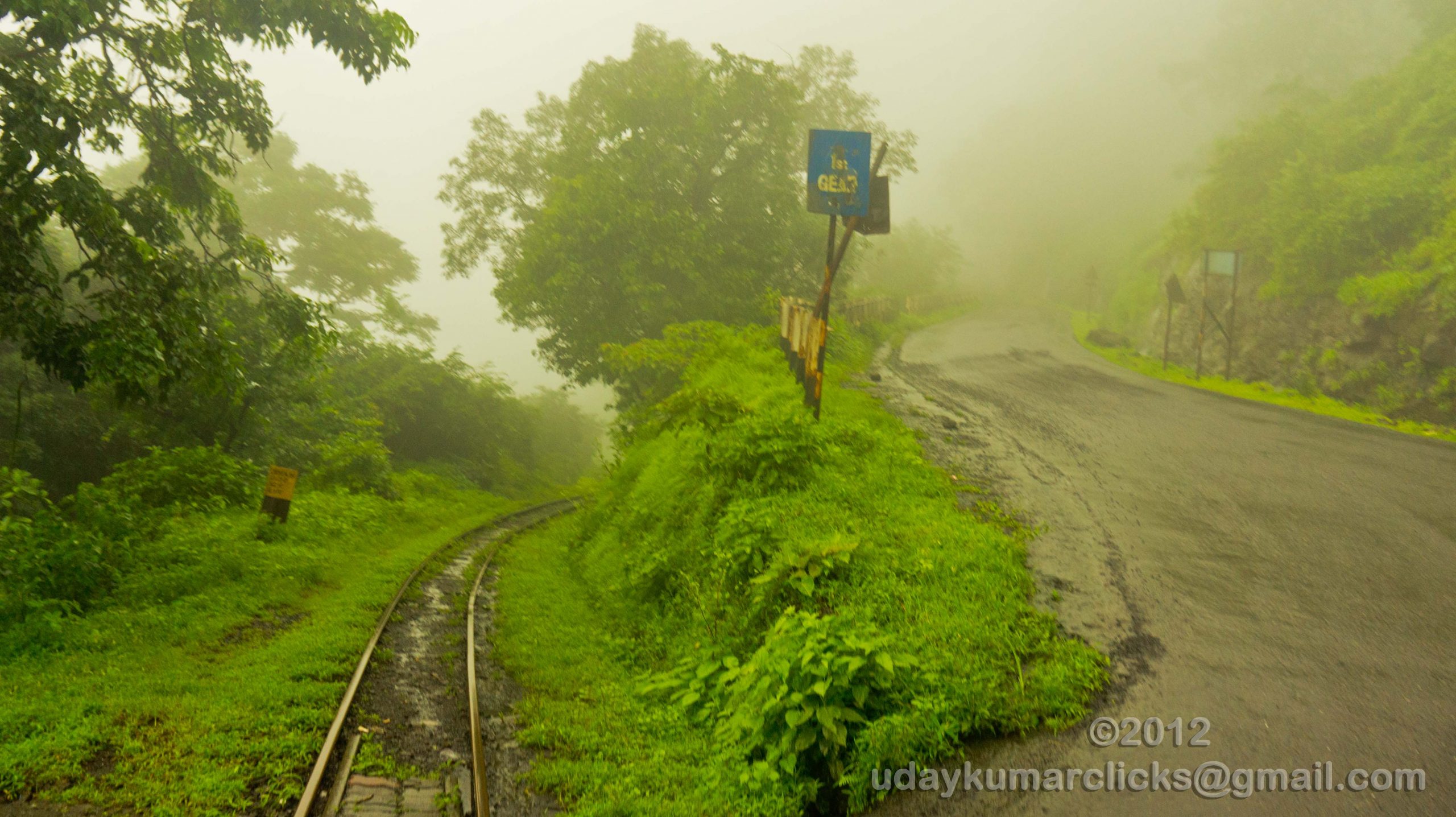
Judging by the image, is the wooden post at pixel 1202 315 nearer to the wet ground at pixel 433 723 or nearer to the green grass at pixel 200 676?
the wet ground at pixel 433 723

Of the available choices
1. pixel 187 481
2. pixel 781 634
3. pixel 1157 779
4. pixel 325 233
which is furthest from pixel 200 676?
pixel 325 233

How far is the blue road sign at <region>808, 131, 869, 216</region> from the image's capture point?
977 centimetres

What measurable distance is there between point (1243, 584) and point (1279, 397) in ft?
35.5

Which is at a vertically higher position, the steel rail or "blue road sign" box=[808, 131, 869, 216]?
"blue road sign" box=[808, 131, 869, 216]

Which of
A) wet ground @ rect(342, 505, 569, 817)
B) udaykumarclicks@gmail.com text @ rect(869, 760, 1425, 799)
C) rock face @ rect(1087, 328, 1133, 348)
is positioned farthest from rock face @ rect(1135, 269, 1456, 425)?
wet ground @ rect(342, 505, 569, 817)

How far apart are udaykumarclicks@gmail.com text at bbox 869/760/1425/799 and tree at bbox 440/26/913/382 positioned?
1712 cm

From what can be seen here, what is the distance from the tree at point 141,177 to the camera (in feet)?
22.1

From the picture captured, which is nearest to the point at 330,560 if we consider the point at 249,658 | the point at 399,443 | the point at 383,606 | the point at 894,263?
the point at 383,606

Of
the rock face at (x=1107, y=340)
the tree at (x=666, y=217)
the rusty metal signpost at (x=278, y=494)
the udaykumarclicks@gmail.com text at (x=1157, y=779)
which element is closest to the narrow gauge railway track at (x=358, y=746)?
the rusty metal signpost at (x=278, y=494)

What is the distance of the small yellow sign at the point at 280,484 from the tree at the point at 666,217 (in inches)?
418

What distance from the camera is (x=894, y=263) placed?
48.1 metres

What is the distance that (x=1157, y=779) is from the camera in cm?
401

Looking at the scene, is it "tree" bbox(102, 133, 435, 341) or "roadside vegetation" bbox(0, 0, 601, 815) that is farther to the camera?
"tree" bbox(102, 133, 435, 341)

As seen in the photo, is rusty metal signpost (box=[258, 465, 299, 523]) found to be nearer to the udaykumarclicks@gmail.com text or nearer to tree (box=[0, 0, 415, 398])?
tree (box=[0, 0, 415, 398])
